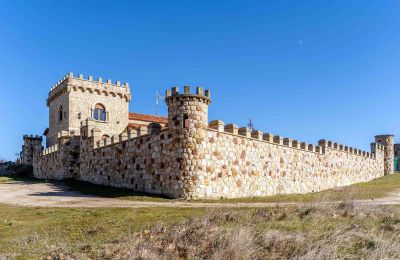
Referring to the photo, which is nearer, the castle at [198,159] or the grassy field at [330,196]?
the grassy field at [330,196]

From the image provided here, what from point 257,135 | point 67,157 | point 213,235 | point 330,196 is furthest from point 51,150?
point 213,235

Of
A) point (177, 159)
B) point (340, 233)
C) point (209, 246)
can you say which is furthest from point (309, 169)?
point (209, 246)

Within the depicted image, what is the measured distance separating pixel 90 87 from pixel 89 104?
2080 mm

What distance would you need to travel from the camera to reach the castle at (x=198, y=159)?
63.4 feet

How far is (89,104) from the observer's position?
44.9 metres

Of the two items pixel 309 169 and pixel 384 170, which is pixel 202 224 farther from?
pixel 384 170

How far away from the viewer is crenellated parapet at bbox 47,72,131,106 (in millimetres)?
44222

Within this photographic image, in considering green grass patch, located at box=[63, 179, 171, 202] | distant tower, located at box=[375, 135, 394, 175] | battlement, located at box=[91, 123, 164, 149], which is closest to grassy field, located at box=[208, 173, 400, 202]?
green grass patch, located at box=[63, 179, 171, 202]

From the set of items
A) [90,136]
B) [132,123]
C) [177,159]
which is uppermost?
[132,123]

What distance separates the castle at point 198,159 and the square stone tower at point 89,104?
20.4ft

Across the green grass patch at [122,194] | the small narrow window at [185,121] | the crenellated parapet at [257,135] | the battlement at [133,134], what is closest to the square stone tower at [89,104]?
the battlement at [133,134]

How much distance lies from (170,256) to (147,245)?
69 centimetres

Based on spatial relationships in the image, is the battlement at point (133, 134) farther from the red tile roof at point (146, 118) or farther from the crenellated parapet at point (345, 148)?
the red tile roof at point (146, 118)

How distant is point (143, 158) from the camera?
71.9ft
